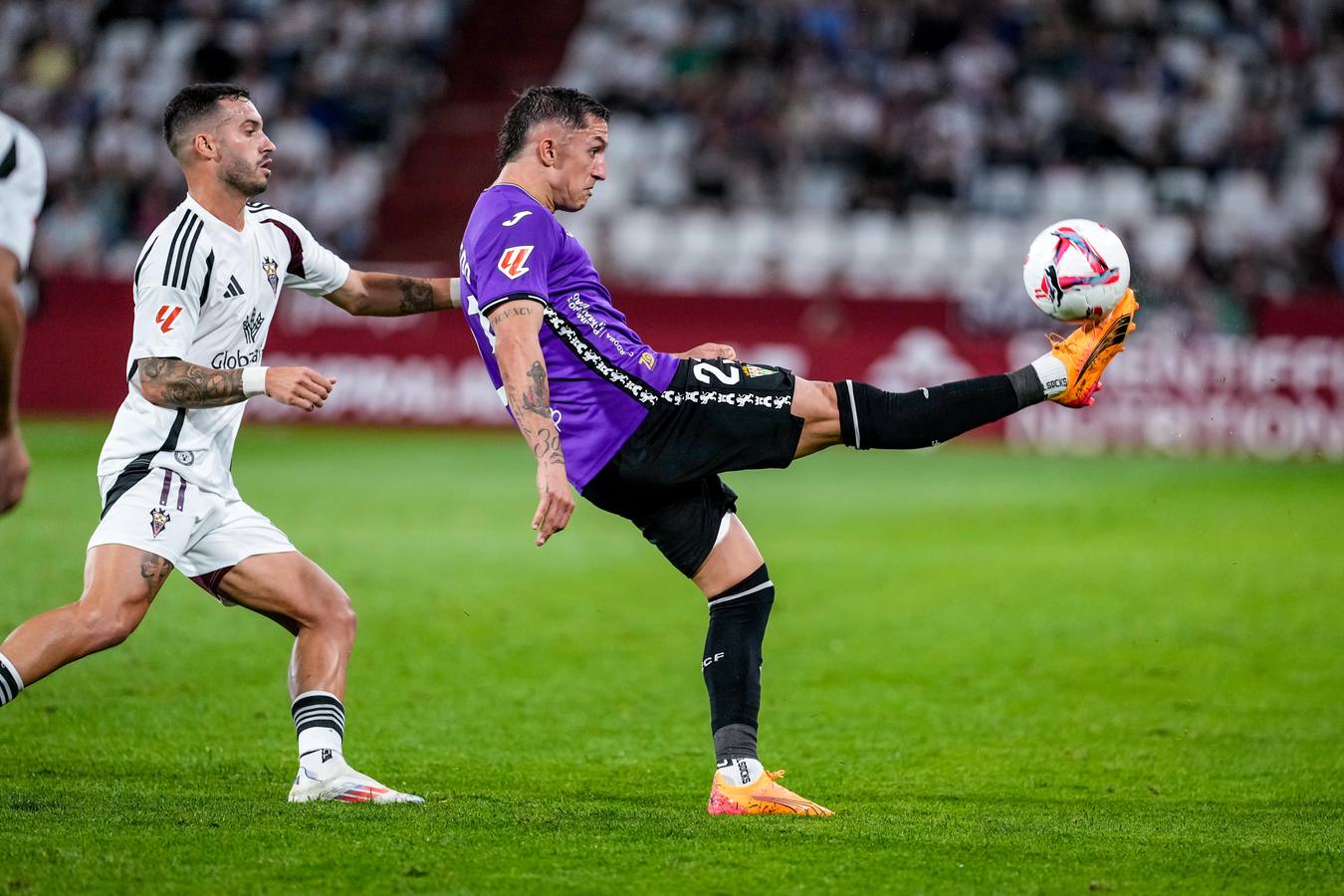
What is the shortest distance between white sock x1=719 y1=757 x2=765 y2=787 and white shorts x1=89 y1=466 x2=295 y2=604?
6.18 feet

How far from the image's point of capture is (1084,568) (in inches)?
495

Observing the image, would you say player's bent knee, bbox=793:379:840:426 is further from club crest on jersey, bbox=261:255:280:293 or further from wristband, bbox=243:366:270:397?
club crest on jersey, bbox=261:255:280:293

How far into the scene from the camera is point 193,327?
18.9 feet

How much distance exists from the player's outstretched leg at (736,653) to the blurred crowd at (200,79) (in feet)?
72.0

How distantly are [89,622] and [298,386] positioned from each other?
1.13m

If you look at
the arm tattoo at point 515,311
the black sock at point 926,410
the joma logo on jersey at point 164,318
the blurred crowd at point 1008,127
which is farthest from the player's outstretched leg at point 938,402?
the blurred crowd at point 1008,127

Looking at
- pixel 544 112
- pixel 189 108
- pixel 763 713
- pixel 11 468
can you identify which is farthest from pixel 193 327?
pixel 763 713

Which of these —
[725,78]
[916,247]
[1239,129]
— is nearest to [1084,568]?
[916,247]

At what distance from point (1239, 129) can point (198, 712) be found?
21.8 metres

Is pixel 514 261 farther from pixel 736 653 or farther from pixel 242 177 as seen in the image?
pixel 736 653

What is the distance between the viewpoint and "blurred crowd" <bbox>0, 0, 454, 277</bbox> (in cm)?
2759

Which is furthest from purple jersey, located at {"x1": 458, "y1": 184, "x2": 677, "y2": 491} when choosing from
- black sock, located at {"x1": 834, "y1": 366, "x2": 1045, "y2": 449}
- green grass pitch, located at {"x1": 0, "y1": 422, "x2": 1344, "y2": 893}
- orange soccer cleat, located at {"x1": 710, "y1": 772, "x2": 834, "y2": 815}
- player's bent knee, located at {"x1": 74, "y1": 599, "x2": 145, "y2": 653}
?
player's bent knee, located at {"x1": 74, "y1": 599, "x2": 145, "y2": 653}

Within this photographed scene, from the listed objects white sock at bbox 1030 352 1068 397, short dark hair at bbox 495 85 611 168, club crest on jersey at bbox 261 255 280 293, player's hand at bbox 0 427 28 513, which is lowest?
player's hand at bbox 0 427 28 513

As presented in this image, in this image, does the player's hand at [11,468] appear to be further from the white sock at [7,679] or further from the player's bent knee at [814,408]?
the player's bent knee at [814,408]
